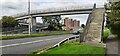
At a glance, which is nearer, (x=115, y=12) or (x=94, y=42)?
(x=94, y=42)

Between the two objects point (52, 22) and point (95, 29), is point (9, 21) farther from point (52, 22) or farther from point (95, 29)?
point (95, 29)

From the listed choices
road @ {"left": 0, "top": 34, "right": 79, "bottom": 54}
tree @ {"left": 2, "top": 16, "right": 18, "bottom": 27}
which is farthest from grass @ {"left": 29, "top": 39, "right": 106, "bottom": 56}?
tree @ {"left": 2, "top": 16, "right": 18, "bottom": 27}

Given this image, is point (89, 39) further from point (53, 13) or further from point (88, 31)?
point (53, 13)

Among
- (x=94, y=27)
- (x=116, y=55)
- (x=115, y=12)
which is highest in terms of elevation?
(x=115, y=12)

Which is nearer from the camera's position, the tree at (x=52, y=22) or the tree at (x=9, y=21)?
the tree at (x=9, y=21)

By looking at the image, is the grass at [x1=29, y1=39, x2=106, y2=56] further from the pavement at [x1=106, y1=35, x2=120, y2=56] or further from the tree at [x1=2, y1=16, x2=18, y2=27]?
the tree at [x1=2, y1=16, x2=18, y2=27]

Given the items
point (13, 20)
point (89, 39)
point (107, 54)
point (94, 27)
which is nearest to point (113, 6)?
point (94, 27)

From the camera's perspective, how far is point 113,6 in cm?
2833

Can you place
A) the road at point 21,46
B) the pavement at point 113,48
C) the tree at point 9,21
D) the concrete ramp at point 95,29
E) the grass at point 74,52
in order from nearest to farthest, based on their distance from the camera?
the grass at point 74,52, the road at point 21,46, the pavement at point 113,48, the concrete ramp at point 95,29, the tree at point 9,21

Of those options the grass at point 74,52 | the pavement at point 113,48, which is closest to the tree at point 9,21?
the pavement at point 113,48

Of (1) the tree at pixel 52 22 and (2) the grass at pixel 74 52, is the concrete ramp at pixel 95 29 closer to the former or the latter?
(2) the grass at pixel 74 52

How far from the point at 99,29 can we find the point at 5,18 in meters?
74.4

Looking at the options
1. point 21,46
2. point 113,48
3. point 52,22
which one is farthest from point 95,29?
point 52,22

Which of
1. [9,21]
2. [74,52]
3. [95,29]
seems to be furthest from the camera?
[9,21]
